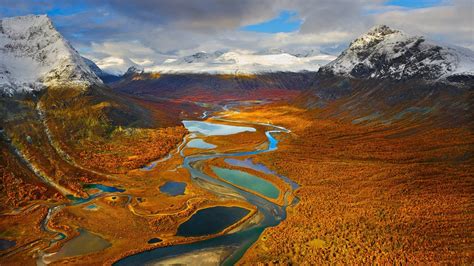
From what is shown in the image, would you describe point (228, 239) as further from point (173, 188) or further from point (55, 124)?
point (55, 124)

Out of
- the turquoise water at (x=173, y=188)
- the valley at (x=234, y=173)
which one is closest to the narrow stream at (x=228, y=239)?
the valley at (x=234, y=173)

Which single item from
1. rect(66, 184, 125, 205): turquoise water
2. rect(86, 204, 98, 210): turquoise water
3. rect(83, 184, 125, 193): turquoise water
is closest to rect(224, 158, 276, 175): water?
rect(83, 184, 125, 193): turquoise water

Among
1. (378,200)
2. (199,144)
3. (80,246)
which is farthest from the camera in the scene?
(199,144)

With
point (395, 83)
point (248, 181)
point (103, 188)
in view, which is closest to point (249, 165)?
point (248, 181)

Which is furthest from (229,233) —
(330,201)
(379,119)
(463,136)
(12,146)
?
(379,119)

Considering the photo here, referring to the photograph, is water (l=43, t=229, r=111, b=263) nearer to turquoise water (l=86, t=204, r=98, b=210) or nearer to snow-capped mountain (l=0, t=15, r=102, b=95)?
turquoise water (l=86, t=204, r=98, b=210)

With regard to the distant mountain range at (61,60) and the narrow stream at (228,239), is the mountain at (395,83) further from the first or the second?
the narrow stream at (228,239)

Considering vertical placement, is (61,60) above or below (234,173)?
above
